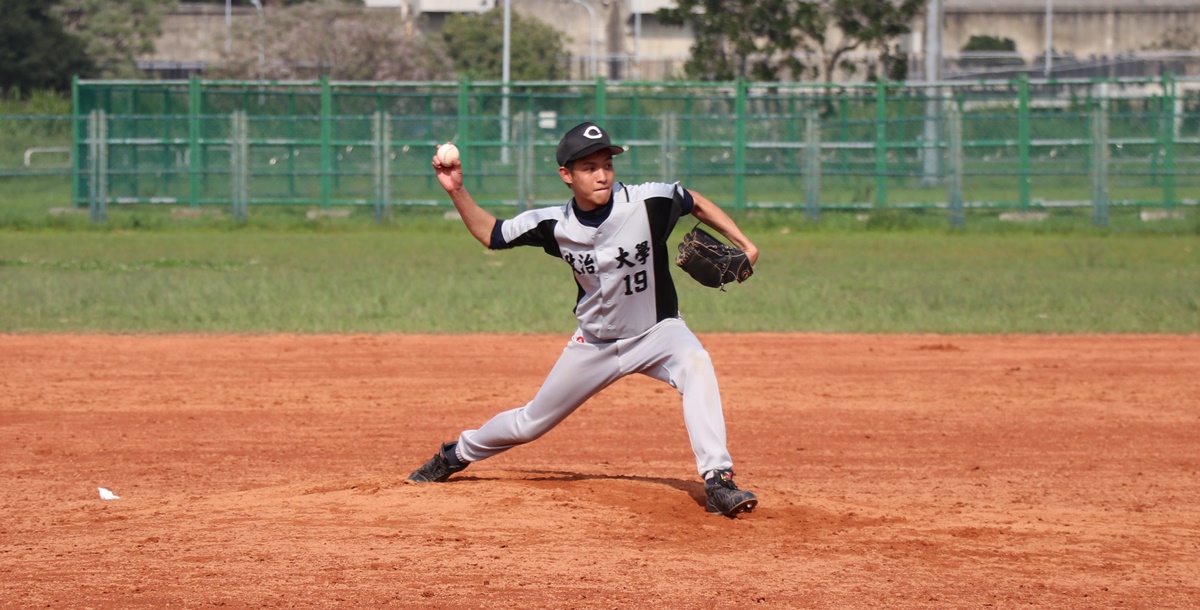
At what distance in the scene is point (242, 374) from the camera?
11.0 m

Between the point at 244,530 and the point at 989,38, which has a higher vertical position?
the point at 989,38

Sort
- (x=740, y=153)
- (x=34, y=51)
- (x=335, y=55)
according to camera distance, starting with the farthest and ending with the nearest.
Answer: (x=335, y=55), (x=34, y=51), (x=740, y=153)

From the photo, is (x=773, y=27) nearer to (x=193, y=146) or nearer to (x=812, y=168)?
(x=812, y=168)

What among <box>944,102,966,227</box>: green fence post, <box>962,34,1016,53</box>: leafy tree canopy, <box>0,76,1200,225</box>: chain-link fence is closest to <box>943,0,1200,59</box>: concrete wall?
<box>962,34,1016,53</box>: leafy tree canopy

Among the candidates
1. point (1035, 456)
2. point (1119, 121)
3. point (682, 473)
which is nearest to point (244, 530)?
point (682, 473)

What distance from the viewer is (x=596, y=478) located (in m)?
6.84

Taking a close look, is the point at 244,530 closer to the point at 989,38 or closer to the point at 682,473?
the point at 682,473

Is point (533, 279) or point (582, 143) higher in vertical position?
point (582, 143)

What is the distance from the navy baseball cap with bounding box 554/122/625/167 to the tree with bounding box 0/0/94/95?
4752 cm

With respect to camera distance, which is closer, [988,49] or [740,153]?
[740,153]

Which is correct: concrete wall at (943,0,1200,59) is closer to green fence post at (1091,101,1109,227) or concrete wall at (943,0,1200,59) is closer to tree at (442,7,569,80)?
tree at (442,7,569,80)

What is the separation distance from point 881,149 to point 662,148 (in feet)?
13.5

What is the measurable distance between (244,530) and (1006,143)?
68.2 feet

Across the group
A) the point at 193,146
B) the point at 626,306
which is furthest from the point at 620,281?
the point at 193,146
